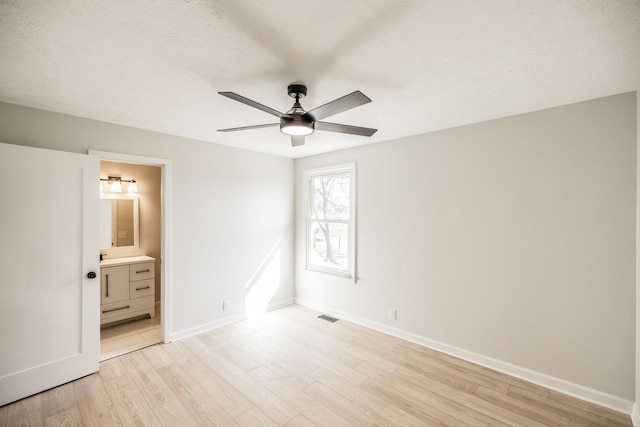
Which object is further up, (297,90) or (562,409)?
(297,90)

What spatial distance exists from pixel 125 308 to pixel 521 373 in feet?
15.5

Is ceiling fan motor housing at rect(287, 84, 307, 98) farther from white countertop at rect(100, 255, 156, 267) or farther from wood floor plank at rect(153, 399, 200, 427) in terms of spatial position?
white countertop at rect(100, 255, 156, 267)

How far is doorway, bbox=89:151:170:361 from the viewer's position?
3.14 metres

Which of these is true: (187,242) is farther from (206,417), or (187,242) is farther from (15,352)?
(206,417)

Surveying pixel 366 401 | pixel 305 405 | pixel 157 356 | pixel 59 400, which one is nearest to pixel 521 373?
pixel 366 401

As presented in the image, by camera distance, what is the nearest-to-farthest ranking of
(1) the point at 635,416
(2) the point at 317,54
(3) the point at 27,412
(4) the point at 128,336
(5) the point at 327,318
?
(2) the point at 317,54
(1) the point at 635,416
(3) the point at 27,412
(4) the point at 128,336
(5) the point at 327,318

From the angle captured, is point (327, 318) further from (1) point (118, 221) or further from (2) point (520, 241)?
(1) point (118, 221)

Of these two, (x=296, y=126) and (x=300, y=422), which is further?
(x=300, y=422)

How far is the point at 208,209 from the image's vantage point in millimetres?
3654

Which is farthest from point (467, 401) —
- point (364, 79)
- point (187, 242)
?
point (187, 242)

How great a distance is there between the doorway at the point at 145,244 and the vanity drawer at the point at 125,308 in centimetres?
16

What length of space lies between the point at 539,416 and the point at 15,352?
13.8ft

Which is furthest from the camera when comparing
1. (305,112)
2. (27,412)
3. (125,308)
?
(125,308)

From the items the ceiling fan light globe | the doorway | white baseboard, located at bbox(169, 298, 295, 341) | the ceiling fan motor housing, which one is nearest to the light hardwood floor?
white baseboard, located at bbox(169, 298, 295, 341)
